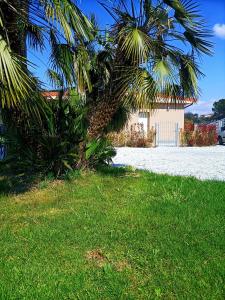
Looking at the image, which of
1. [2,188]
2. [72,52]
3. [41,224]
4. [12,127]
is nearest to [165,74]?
[72,52]

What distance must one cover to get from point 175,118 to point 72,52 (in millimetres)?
25656

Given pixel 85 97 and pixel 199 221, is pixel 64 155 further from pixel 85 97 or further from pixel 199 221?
pixel 199 221

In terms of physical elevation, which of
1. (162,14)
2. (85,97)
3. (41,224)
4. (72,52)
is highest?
(162,14)

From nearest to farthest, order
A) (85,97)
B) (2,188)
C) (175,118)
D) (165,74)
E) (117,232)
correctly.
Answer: (117,232)
(2,188)
(165,74)
(85,97)
(175,118)

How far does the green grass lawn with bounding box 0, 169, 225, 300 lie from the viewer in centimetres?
418

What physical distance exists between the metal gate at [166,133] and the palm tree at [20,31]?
2241 cm

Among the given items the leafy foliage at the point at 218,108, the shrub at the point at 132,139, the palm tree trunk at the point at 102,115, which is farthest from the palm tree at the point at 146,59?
the leafy foliage at the point at 218,108

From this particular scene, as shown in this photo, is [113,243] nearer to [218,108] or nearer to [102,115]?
[102,115]

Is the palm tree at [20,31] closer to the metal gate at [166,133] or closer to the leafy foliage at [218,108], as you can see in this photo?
the metal gate at [166,133]

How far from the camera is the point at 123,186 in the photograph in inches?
360

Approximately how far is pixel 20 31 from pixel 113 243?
4719 mm

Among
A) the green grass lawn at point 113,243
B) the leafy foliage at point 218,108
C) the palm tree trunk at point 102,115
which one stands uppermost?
the leafy foliage at point 218,108

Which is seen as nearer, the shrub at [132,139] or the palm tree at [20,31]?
the palm tree at [20,31]

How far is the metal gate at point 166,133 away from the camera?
30516mm
